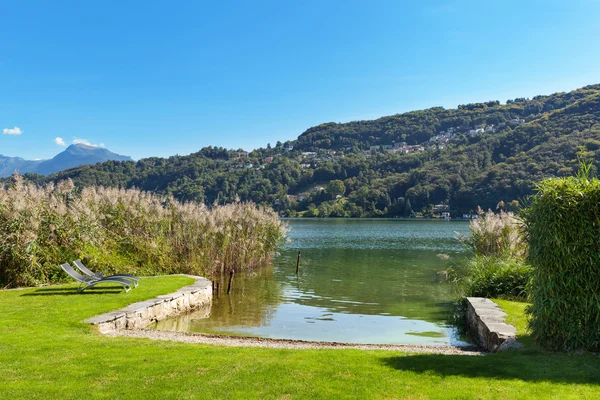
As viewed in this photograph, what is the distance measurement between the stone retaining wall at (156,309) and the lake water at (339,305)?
0.97 feet

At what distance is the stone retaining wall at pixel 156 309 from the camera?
974cm

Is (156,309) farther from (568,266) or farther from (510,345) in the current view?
(568,266)

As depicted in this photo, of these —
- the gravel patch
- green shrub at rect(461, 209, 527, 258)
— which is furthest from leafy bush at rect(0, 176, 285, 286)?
green shrub at rect(461, 209, 527, 258)

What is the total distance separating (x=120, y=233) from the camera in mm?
17328

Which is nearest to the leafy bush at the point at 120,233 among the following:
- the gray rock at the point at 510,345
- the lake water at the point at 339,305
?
the lake water at the point at 339,305

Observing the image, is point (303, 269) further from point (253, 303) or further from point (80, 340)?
point (80, 340)

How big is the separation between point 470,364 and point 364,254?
26394 mm

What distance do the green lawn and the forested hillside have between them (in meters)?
53.8

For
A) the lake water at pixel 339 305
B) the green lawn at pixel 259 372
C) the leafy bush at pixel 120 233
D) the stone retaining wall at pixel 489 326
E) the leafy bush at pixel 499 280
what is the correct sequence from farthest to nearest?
the leafy bush at pixel 499 280 < the leafy bush at pixel 120 233 < the lake water at pixel 339 305 < the stone retaining wall at pixel 489 326 < the green lawn at pixel 259 372

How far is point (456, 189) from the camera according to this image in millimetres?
94750

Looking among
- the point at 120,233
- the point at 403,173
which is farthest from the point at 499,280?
the point at 403,173

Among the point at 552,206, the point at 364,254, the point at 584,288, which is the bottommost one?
the point at 364,254

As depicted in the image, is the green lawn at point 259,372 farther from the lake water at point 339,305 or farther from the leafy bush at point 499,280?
the leafy bush at point 499,280

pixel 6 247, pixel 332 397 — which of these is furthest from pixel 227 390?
pixel 6 247
